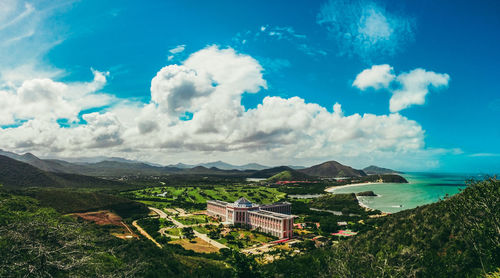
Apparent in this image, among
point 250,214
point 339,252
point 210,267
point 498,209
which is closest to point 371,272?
point 339,252

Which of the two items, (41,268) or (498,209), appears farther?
(498,209)

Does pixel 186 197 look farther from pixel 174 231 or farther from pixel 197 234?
pixel 197 234

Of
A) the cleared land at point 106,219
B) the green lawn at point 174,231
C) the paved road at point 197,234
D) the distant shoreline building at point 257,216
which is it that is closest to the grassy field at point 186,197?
the paved road at point 197,234

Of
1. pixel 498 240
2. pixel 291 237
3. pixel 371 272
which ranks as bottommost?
pixel 291 237

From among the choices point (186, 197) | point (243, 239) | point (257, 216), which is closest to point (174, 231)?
point (243, 239)

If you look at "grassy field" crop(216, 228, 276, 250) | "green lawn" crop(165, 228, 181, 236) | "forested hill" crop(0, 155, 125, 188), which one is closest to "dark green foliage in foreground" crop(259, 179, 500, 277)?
"grassy field" crop(216, 228, 276, 250)

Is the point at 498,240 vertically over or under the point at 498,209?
under

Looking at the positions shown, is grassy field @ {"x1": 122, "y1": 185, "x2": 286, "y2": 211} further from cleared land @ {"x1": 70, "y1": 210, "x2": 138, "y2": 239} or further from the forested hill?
the forested hill

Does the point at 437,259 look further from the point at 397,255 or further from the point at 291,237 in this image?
the point at 291,237

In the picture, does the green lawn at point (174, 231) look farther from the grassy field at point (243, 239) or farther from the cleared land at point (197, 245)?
the grassy field at point (243, 239)
